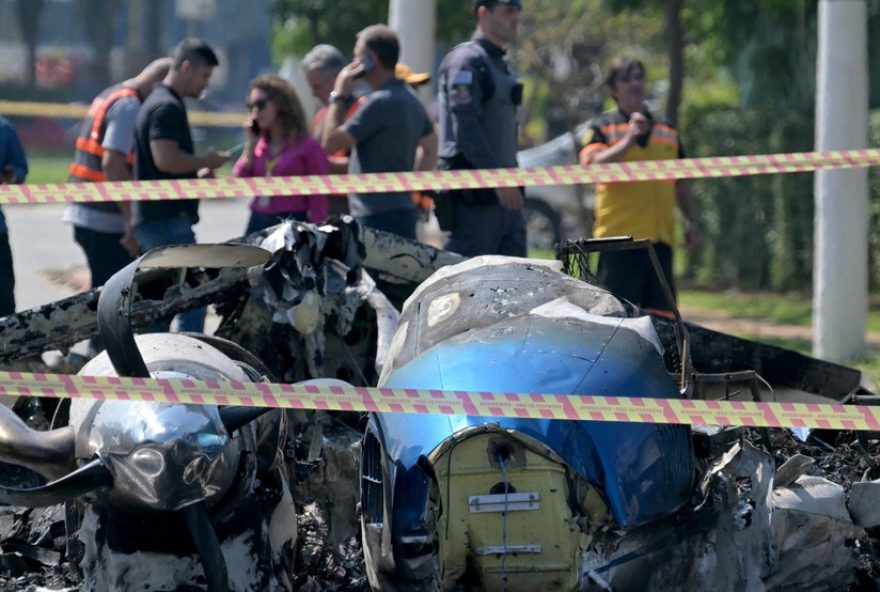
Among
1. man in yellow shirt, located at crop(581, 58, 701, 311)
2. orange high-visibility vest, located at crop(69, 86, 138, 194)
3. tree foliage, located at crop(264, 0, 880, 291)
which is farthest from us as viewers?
tree foliage, located at crop(264, 0, 880, 291)

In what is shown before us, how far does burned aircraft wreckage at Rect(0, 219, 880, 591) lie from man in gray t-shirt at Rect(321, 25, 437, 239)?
3489 millimetres

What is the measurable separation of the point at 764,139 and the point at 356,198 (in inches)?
261

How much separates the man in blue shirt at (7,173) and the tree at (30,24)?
123 ft

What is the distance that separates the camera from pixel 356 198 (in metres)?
8.64

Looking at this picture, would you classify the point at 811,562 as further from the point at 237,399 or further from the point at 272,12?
the point at 272,12

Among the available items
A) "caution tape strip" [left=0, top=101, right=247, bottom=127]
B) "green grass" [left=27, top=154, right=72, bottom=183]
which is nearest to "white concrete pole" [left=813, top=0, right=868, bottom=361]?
"caution tape strip" [left=0, top=101, right=247, bottom=127]

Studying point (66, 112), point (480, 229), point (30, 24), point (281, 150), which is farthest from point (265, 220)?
point (30, 24)

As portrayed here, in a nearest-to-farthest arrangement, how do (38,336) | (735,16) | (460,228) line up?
(38,336) → (460,228) → (735,16)

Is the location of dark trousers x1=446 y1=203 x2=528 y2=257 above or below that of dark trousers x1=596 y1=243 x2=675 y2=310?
above

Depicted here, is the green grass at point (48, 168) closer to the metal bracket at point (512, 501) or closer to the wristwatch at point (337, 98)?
the wristwatch at point (337, 98)

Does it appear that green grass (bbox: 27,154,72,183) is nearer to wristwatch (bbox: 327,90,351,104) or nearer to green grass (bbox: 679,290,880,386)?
green grass (bbox: 679,290,880,386)

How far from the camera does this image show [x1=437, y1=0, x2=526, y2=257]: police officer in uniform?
8.32m

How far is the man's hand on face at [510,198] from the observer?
27.1 ft

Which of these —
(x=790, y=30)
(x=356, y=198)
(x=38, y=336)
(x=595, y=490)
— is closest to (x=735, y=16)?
(x=790, y=30)
